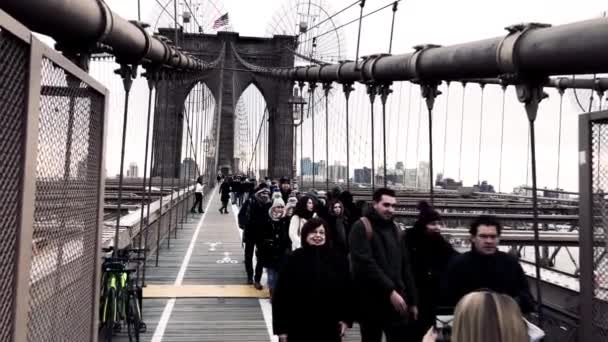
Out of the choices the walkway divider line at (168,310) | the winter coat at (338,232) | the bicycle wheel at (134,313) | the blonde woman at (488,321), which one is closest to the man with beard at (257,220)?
the walkway divider line at (168,310)

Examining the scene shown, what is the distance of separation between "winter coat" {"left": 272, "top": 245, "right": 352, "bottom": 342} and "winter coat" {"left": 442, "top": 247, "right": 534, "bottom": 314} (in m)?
0.65

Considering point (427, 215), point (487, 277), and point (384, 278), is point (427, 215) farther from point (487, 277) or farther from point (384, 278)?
point (487, 277)

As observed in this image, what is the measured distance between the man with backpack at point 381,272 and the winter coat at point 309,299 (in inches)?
13.1

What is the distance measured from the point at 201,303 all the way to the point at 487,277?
398 centimetres

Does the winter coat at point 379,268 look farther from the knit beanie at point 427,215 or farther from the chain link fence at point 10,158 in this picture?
the chain link fence at point 10,158

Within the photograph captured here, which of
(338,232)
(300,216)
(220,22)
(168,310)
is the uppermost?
(220,22)

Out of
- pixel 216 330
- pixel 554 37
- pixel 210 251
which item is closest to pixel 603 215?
pixel 554 37

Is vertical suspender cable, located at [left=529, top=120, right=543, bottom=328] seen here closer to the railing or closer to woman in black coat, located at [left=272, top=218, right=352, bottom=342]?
woman in black coat, located at [left=272, top=218, right=352, bottom=342]

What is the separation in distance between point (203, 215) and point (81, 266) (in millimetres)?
14352

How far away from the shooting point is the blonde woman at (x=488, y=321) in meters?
1.46

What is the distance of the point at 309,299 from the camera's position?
10.9 ft

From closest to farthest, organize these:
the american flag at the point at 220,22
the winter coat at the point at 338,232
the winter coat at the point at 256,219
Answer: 1. the winter coat at the point at 338,232
2. the winter coat at the point at 256,219
3. the american flag at the point at 220,22

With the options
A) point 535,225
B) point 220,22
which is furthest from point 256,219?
point 220,22

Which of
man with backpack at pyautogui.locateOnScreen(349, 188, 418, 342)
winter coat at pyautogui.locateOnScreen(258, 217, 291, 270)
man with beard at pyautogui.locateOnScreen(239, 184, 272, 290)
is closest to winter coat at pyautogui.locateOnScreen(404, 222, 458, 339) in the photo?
man with backpack at pyautogui.locateOnScreen(349, 188, 418, 342)
